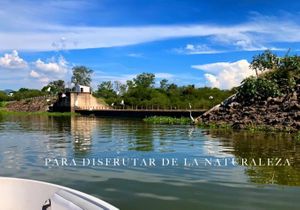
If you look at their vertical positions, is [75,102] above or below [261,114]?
above

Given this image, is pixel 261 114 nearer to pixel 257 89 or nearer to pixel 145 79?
pixel 257 89

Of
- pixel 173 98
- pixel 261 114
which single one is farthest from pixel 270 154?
pixel 173 98

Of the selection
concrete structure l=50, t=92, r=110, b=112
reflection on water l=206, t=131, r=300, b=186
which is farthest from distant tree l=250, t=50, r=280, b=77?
concrete structure l=50, t=92, r=110, b=112

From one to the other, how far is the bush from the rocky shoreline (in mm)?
380

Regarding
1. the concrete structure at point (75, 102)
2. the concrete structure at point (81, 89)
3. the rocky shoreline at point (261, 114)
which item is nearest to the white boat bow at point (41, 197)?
the rocky shoreline at point (261, 114)

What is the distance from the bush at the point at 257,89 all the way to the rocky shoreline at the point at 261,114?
0.38 m

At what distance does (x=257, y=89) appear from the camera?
37.3 metres

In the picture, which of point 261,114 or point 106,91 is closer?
point 261,114

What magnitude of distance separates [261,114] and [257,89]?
364cm

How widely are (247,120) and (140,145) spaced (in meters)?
15.1

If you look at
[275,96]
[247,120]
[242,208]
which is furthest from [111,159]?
[275,96]

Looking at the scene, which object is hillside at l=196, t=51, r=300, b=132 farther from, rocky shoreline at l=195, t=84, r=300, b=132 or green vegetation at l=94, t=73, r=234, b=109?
green vegetation at l=94, t=73, r=234, b=109

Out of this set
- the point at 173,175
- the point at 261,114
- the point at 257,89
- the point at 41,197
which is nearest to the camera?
the point at 41,197

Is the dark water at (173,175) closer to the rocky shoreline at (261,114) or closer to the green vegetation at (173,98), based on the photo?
the rocky shoreline at (261,114)
